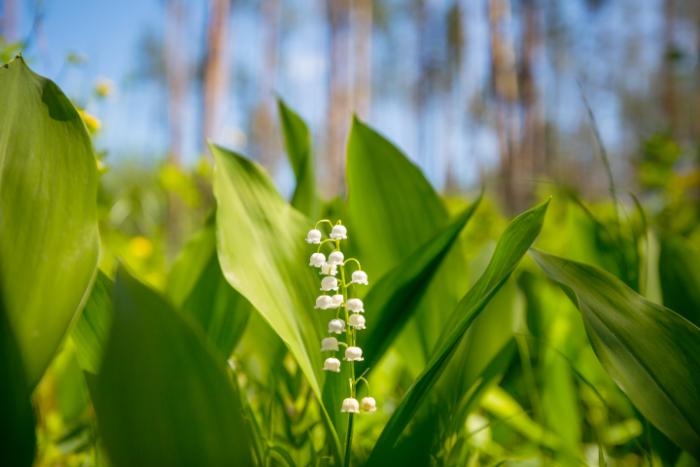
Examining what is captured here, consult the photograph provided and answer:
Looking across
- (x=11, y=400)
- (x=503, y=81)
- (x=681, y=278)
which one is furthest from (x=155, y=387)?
(x=503, y=81)

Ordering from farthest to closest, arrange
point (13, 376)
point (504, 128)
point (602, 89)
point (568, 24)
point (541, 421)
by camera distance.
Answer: point (602, 89) < point (568, 24) < point (504, 128) < point (541, 421) < point (13, 376)

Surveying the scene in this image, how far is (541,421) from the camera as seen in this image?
832 mm

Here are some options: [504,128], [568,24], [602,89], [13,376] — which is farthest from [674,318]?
[602,89]

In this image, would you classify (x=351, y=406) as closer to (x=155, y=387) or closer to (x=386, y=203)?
(x=155, y=387)

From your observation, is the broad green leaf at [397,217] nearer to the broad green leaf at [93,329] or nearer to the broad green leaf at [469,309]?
the broad green leaf at [469,309]

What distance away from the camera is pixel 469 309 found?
42 cm

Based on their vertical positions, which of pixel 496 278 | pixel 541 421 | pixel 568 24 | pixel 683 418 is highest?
pixel 568 24

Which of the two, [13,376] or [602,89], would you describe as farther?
[602,89]

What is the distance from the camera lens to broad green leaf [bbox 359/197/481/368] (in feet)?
1.69

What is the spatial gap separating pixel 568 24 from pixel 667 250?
61.5 feet

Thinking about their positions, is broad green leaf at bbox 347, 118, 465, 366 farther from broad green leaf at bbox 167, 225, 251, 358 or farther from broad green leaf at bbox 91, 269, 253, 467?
broad green leaf at bbox 91, 269, 253, 467

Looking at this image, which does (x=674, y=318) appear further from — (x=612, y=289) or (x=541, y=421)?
(x=541, y=421)

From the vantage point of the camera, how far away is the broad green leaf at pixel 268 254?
434 millimetres

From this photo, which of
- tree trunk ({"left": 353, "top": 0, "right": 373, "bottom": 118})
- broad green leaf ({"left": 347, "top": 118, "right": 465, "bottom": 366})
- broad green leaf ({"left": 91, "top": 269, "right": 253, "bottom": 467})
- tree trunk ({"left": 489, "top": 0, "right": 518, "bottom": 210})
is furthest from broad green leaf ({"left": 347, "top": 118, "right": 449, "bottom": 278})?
tree trunk ({"left": 353, "top": 0, "right": 373, "bottom": 118})
